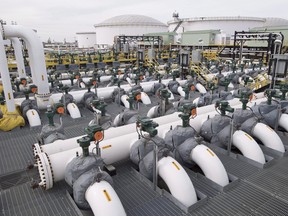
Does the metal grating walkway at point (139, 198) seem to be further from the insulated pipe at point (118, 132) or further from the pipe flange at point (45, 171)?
the pipe flange at point (45, 171)

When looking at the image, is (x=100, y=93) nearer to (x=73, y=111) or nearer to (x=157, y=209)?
(x=73, y=111)

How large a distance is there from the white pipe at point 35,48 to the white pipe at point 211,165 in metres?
7.38

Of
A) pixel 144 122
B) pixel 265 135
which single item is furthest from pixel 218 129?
pixel 144 122

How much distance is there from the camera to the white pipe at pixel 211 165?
487cm

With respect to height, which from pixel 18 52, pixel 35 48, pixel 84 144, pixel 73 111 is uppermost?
pixel 35 48

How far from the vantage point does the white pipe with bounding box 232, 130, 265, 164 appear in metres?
5.71

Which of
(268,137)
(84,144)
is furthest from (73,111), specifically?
(268,137)

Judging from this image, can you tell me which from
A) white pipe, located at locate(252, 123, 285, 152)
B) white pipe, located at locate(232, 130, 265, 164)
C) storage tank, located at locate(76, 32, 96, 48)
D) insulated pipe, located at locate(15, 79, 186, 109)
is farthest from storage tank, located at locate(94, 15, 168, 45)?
white pipe, located at locate(232, 130, 265, 164)

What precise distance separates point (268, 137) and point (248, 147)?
0.96 metres

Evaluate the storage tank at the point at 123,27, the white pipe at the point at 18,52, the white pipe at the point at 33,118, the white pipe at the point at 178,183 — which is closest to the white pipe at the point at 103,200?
the white pipe at the point at 178,183

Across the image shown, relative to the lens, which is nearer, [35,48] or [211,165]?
[211,165]

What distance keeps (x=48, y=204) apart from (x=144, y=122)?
2.35 m

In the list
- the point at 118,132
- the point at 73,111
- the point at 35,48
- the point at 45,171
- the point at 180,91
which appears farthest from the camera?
the point at 180,91

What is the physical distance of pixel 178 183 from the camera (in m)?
4.36
